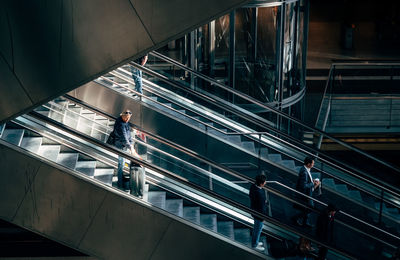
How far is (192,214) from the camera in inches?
309

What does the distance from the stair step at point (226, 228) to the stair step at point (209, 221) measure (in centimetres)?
12

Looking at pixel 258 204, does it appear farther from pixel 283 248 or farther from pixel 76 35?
pixel 76 35

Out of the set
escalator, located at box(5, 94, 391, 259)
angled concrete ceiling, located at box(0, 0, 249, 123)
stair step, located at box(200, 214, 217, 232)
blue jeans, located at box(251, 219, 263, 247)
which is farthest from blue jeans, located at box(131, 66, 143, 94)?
angled concrete ceiling, located at box(0, 0, 249, 123)

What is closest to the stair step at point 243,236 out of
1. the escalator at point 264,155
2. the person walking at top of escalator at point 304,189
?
the person walking at top of escalator at point 304,189

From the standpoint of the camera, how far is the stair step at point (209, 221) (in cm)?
776

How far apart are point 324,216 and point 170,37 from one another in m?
3.78

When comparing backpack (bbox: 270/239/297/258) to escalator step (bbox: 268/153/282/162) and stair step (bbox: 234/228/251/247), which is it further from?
escalator step (bbox: 268/153/282/162)

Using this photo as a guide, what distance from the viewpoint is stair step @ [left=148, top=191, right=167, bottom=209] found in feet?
24.9

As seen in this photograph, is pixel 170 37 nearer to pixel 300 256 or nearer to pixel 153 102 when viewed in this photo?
pixel 300 256

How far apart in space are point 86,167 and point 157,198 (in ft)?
3.66

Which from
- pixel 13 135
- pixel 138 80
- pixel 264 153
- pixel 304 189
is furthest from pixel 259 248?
pixel 138 80

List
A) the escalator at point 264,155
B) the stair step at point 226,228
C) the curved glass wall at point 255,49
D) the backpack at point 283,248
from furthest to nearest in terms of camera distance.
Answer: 1. the curved glass wall at point 255,49
2. the escalator at point 264,155
3. the backpack at point 283,248
4. the stair step at point 226,228

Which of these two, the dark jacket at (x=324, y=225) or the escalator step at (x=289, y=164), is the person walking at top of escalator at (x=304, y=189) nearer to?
the dark jacket at (x=324, y=225)

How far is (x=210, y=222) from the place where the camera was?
789 centimetres
